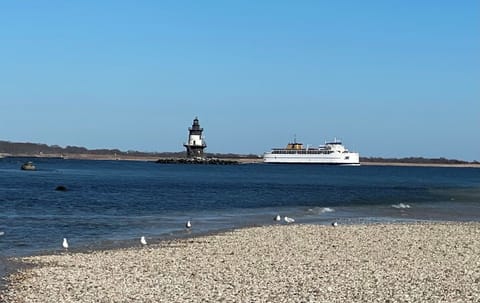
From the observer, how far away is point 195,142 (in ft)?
531

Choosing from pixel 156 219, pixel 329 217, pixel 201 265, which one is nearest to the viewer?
pixel 201 265

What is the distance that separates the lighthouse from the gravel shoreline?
127878 mm

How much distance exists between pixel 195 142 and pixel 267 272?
14472cm

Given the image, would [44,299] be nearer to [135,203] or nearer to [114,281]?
[114,281]

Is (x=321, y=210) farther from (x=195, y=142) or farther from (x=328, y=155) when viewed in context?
(x=328, y=155)

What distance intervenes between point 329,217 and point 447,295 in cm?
2571

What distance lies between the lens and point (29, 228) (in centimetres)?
3136

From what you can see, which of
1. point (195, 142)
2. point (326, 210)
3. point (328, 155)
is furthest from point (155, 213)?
point (328, 155)

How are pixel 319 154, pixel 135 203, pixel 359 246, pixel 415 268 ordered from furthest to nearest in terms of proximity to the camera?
pixel 319 154
pixel 135 203
pixel 359 246
pixel 415 268

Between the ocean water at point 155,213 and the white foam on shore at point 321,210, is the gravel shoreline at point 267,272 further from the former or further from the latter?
the white foam on shore at point 321,210

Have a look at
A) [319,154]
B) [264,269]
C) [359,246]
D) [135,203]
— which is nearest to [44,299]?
[264,269]

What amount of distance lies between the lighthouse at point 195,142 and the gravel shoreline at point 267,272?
127878mm

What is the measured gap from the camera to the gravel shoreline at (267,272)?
14.7 m

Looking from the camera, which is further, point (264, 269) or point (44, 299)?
point (264, 269)
